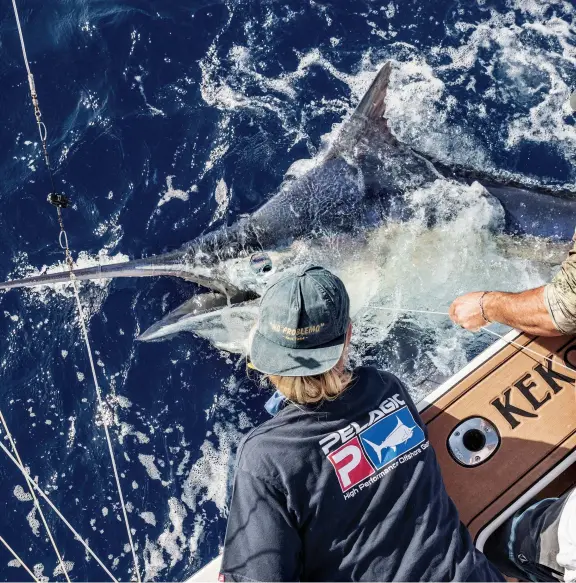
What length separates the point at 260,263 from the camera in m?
3.88

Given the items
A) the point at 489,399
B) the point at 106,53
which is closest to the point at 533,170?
the point at 489,399

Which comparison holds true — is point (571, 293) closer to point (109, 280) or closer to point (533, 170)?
point (533, 170)

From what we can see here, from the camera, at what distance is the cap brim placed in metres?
1.72

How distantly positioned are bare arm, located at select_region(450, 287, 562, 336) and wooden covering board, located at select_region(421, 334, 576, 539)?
134 mm

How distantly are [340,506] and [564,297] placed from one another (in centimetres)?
149

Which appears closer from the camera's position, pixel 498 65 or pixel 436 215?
pixel 436 215

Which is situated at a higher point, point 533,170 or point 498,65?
point 498,65

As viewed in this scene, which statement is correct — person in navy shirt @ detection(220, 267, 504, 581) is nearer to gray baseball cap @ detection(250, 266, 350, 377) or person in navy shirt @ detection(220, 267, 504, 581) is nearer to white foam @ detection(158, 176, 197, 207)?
gray baseball cap @ detection(250, 266, 350, 377)

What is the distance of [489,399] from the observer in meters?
2.85

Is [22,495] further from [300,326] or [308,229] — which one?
[300,326]

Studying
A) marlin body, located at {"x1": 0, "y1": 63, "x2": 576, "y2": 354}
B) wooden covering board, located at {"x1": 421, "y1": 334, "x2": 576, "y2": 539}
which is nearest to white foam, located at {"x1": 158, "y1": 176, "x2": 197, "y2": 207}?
marlin body, located at {"x1": 0, "y1": 63, "x2": 576, "y2": 354}

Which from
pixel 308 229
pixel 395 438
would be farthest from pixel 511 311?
pixel 308 229

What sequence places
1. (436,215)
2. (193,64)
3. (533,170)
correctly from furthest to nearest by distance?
(193,64), (533,170), (436,215)

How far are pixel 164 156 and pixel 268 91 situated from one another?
1.04 meters
